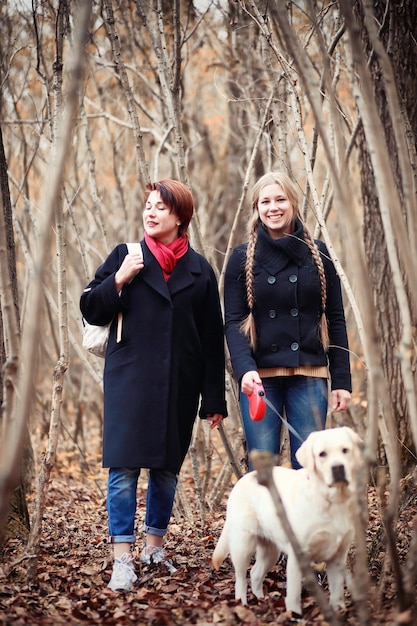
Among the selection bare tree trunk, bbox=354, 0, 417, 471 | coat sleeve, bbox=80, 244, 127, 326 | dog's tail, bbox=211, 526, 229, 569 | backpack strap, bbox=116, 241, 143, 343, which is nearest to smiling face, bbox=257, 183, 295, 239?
backpack strap, bbox=116, 241, 143, 343

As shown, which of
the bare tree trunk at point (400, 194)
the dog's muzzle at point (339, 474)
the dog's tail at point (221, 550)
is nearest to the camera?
the dog's muzzle at point (339, 474)

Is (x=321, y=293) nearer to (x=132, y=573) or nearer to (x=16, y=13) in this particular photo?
(x=132, y=573)

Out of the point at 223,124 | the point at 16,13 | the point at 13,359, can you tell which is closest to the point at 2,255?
the point at 13,359

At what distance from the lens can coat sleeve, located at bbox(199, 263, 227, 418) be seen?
3.95 metres

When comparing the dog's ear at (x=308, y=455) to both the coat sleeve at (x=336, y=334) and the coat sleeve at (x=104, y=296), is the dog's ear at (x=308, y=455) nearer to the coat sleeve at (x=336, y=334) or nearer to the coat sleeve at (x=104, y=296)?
the coat sleeve at (x=336, y=334)

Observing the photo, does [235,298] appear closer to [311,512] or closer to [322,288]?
[322,288]

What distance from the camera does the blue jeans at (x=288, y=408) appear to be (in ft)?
12.2

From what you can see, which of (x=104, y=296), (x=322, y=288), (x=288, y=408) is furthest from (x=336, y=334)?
(x=104, y=296)

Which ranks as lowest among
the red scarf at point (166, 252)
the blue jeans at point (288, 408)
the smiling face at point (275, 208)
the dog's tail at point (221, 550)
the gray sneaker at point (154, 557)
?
the gray sneaker at point (154, 557)

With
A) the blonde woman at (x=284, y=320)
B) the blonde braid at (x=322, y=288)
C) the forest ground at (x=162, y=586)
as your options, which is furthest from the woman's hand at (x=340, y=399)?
the forest ground at (x=162, y=586)

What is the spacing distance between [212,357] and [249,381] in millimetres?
484

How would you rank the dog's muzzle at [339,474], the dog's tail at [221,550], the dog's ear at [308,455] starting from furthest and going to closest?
the dog's tail at [221,550]
the dog's ear at [308,455]
the dog's muzzle at [339,474]

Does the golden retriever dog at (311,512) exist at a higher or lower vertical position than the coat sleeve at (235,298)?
lower

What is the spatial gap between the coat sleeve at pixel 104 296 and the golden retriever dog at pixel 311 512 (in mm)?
1185
